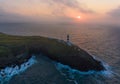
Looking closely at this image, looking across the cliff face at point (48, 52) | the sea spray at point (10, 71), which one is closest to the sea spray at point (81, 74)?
the cliff face at point (48, 52)

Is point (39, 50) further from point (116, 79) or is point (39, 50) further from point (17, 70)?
point (116, 79)

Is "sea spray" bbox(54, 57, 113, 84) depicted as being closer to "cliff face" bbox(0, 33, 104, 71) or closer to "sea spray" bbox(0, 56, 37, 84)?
"cliff face" bbox(0, 33, 104, 71)

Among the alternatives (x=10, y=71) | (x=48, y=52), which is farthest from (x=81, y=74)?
(x=10, y=71)

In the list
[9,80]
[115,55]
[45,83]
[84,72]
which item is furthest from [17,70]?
[115,55]

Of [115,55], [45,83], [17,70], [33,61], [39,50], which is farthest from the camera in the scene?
[115,55]

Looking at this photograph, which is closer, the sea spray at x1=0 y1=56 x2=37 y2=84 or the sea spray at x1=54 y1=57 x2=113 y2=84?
the sea spray at x1=0 y1=56 x2=37 y2=84

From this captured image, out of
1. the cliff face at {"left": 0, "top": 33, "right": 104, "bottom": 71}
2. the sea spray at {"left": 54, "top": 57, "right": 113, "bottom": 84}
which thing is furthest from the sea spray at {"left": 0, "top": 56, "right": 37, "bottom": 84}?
the sea spray at {"left": 54, "top": 57, "right": 113, "bottom": 84}

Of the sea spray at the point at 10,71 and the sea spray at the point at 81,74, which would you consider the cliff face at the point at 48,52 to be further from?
the sea spray at the point at 10,71

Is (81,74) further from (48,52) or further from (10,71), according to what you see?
(10,71)
